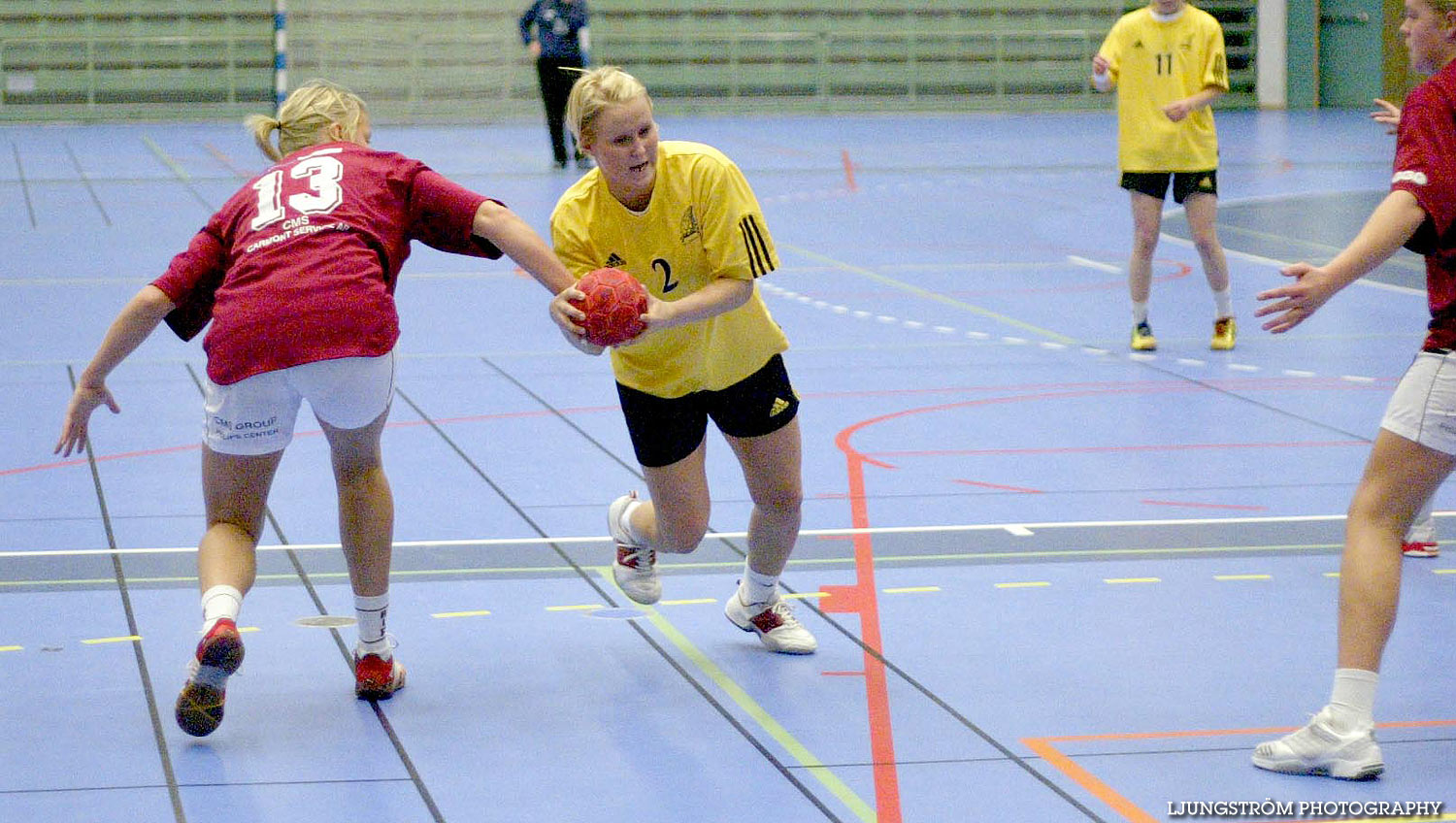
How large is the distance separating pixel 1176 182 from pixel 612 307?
5.70m

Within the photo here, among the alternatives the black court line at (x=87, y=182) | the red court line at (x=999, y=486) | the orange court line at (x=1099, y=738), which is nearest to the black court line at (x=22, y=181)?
the black court line at (x=87, y=182)

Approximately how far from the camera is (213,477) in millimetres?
3943

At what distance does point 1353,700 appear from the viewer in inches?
138

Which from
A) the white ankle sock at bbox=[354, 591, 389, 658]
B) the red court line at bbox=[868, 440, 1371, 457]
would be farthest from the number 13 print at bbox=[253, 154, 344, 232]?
the red court line at bbox=[868, 440, 1371, 457]

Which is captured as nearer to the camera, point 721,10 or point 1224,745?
point 1224,745

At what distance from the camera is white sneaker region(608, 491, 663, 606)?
469cm

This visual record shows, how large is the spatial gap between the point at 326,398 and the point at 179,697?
70cm

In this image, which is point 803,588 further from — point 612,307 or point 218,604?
point 218,604

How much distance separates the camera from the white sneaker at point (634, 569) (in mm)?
4688

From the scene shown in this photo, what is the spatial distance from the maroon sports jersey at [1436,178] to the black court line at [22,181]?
39.5 ft

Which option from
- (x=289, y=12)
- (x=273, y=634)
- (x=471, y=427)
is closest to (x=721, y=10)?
(x=289, y=12)

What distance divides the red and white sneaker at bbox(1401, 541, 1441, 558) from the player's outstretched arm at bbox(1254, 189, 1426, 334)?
2.05 meters

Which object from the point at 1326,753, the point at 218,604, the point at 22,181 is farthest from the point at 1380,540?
the point at 22,181

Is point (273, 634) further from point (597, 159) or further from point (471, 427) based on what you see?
point (471, 427)
